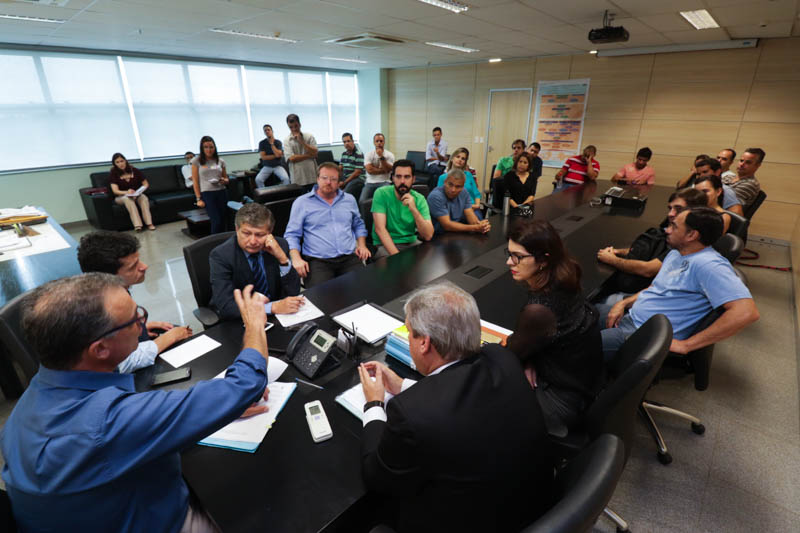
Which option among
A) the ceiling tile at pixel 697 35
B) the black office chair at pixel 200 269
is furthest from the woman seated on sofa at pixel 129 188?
the ceiling tile at pixel 697 35

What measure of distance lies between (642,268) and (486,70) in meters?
6.79

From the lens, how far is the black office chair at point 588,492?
0.74m

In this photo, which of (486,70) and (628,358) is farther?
(486,70)

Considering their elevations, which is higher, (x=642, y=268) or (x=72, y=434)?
(x=72, y=434)

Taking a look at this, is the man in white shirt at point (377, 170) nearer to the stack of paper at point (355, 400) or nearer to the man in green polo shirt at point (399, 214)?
the man in green polo shirt at point (399, 214)

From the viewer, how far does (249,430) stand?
1218mm

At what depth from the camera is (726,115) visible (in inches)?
219

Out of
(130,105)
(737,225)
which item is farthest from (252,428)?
(130,105)

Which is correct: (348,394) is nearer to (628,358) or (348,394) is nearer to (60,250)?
(628,358)

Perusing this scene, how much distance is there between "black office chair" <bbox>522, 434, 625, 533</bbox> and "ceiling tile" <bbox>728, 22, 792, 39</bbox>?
5.84 meters

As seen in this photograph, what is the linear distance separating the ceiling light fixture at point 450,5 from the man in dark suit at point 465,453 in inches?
147

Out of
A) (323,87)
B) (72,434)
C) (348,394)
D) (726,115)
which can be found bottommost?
(348,394)

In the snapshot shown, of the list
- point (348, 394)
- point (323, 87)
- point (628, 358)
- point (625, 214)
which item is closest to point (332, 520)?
point (348, 394)

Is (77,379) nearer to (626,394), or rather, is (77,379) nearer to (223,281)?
(223,281)
